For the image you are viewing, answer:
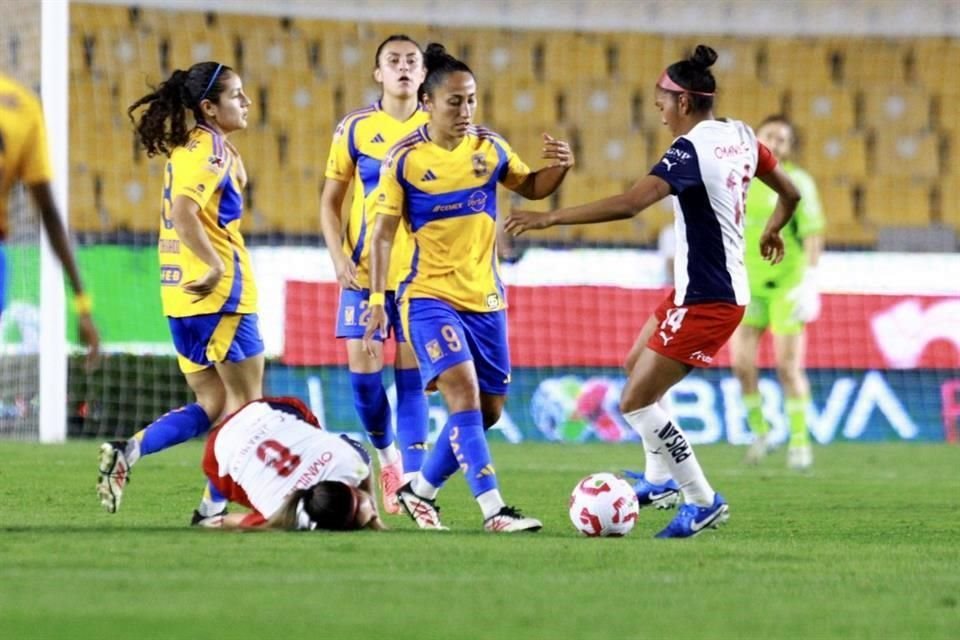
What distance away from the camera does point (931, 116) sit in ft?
63.3

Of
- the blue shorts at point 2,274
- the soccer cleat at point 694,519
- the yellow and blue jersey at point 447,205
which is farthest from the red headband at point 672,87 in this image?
the blue shorts at point 2,274

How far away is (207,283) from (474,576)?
2.42 metres

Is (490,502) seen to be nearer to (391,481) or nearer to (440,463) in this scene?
(440,463)

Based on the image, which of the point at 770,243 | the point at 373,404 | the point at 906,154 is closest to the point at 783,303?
the point at 770,243

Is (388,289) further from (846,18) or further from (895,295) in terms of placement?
(846,18)

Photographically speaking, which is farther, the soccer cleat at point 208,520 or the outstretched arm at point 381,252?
the outstretched arm at point 381,252

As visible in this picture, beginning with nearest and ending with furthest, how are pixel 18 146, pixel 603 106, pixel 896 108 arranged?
pixel 18 146
pixel 603 106
pixel 896 108

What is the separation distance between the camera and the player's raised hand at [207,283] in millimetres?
7449

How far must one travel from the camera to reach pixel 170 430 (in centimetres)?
753

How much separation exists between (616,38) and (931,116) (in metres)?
3.35

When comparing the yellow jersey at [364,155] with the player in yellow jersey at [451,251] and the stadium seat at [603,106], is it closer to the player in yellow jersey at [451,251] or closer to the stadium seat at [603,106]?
the player in yellow jersey at [451,251]

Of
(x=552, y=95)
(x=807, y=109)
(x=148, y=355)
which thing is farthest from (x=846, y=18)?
(x=148, y=355)

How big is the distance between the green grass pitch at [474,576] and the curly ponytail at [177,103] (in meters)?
1.56

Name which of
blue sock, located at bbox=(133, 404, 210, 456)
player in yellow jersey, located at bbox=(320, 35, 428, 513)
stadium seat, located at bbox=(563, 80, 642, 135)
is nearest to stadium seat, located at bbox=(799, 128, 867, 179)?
stadium seat, located at bbox=(563, 80, 642, 135)
